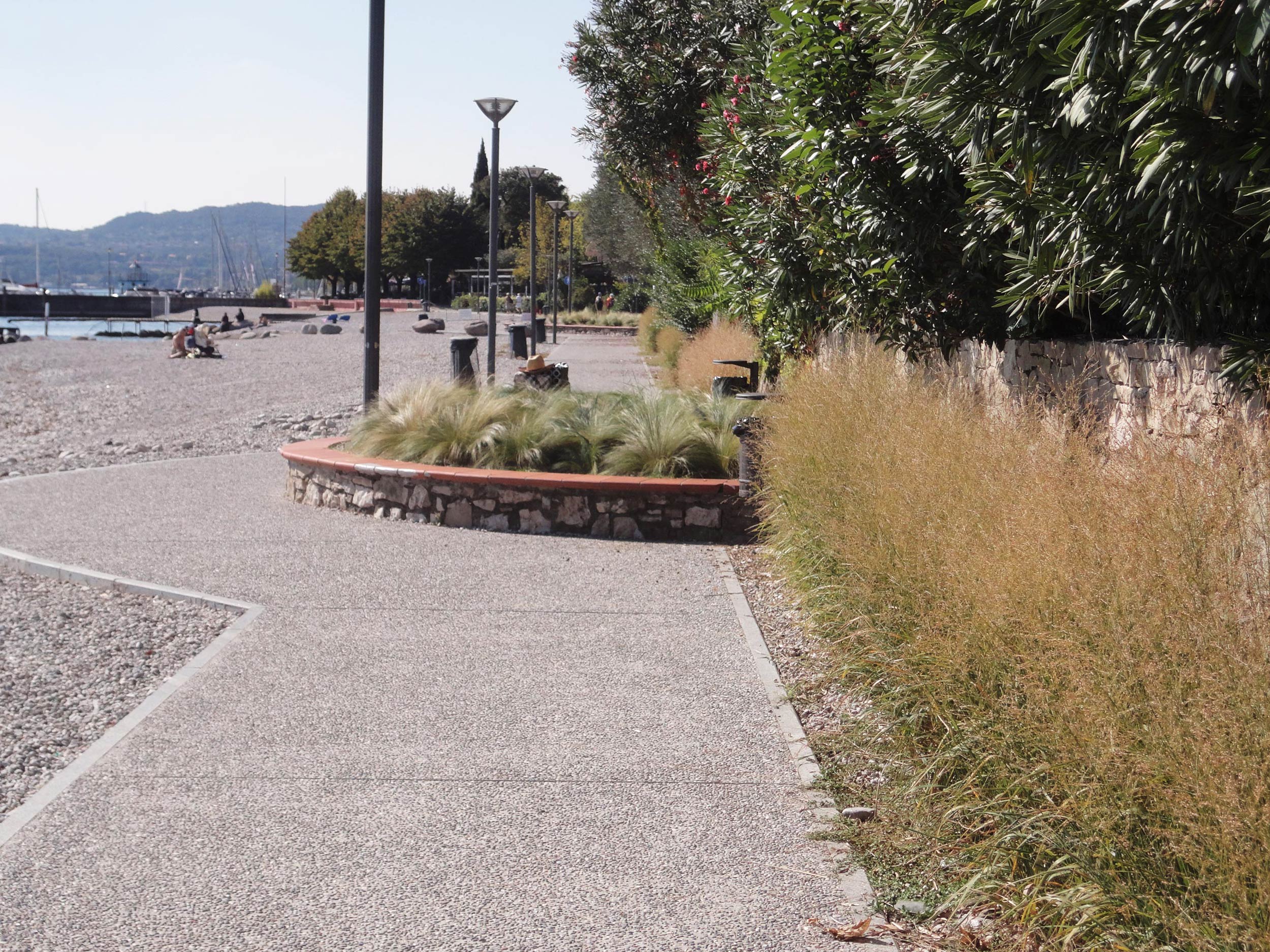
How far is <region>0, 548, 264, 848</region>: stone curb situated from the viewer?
4.26 meters

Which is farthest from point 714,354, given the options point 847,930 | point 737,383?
point 847,930

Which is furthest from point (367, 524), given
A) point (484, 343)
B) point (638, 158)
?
point (484, 343)

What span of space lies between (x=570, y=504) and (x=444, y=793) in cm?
508

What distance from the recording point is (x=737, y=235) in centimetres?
1059

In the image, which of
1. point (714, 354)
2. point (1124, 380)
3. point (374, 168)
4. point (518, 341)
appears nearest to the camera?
point (1124, 380)

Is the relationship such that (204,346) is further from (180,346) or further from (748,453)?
(748,453)

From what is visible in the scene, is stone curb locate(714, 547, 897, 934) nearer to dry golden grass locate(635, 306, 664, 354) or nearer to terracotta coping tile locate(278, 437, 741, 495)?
terracotta coping tile locate(278, 437, 741, 495)

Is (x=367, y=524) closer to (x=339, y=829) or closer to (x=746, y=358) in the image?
(x=339, y=829)

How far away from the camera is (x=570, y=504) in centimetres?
935

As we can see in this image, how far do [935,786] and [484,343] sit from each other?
35.6 meters

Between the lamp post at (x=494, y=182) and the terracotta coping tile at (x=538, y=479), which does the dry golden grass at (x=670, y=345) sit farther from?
the terracotta coping tile at (x=538, y=479)

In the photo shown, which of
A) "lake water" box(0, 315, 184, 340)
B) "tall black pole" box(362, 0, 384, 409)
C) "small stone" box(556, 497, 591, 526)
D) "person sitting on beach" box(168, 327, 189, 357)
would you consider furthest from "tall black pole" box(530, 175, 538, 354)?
"lake water" box(0, 315, 184, 340)

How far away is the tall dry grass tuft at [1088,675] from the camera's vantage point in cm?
275

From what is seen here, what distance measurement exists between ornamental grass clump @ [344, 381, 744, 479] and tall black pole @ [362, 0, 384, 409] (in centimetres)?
109
